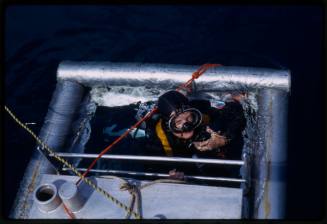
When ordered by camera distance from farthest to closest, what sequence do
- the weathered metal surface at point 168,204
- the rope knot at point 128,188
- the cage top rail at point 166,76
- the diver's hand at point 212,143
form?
the cage top rail at point 166,76 → the diver's hand at point 212,143 → the rope knot at point 128,188 → the weathered metal surface at point 168,204

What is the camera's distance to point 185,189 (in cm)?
338

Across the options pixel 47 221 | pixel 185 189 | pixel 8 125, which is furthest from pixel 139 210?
Answer: pixel 8 125

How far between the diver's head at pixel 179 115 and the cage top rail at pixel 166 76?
3.33 ft

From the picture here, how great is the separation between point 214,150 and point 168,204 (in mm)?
1409

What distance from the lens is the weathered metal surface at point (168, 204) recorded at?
126 inches

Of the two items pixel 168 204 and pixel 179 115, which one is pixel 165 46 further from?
pixel 168 204

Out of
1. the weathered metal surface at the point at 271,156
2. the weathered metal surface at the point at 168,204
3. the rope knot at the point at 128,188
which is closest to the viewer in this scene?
the weathered metal surface at the point at 168,204

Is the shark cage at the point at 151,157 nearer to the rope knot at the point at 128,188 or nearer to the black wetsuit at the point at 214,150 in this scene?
the rope knot at the point at 128,188

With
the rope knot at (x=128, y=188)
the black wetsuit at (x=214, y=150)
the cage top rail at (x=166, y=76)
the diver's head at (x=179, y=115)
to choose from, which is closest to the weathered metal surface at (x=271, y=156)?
the cage top rail at (x=166, y=76)

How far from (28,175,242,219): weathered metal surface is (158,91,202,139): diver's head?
0.87 meters

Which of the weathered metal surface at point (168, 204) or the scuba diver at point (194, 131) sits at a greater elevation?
the scuba diver at point (194, 131)

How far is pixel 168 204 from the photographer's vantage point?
10.8ft

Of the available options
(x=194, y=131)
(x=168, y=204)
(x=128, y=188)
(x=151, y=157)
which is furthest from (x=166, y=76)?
(x=168, y=204)

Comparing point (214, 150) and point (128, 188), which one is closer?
point (128, 188)
